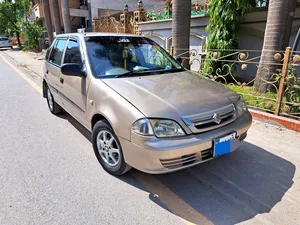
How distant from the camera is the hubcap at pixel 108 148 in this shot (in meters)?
2.85

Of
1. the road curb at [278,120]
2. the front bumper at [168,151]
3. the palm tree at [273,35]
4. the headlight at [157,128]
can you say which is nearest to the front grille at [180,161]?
the front bumper at [168,151]

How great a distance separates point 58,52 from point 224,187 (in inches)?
146

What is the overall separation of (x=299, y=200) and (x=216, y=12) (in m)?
5.66

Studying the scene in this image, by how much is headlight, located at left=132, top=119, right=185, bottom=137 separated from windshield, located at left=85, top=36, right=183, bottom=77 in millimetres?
1066

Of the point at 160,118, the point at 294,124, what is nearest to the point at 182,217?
the point at 160,118

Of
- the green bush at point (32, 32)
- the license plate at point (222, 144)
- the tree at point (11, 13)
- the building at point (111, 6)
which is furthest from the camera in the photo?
the tree at point (11, 13)

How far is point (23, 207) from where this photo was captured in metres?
2.42

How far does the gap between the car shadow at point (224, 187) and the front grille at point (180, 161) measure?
42cm

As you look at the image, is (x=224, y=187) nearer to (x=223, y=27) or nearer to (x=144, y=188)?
(x=144, y=188)

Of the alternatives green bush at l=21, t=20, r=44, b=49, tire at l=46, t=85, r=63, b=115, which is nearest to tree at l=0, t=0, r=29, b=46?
green bush at l=21, t=20, r=44, b=49

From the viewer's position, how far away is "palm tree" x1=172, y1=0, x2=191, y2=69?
20.5 feet

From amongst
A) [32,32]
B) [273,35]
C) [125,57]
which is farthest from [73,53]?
[32,32]

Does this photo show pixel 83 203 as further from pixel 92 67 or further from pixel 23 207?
pixel 92 67

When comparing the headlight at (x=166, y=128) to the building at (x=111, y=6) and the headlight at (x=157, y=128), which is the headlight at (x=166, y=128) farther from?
the building at (x=111, y=6)
